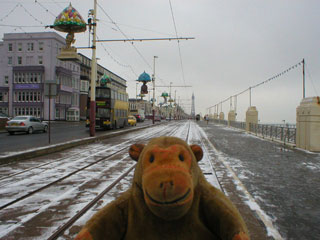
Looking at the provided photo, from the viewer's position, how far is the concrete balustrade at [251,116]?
86.9ft

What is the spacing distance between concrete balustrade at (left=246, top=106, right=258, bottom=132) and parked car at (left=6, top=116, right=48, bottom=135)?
2034cm

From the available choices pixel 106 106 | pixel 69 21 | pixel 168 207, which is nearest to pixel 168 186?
pixel 168 207

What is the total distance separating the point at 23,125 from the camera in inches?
827

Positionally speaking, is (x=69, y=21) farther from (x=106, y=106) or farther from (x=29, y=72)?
(x=29, y=72)

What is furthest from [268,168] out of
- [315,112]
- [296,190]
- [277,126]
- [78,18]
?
[78,18]

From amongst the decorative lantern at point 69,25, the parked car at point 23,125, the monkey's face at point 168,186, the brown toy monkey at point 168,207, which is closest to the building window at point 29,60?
the parked car at point 23,125

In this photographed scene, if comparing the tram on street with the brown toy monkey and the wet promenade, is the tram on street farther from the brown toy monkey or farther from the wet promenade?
the brown toy monkey

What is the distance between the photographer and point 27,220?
3.93 meters

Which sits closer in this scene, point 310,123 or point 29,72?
point 310,123

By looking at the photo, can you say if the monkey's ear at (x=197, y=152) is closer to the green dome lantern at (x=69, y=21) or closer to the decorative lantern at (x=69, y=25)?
the decorative lantern at (x=69, y=25)

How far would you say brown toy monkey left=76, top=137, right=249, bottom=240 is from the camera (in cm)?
165

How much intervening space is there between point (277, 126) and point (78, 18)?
47.8 feet

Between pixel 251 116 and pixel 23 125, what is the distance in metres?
21.2

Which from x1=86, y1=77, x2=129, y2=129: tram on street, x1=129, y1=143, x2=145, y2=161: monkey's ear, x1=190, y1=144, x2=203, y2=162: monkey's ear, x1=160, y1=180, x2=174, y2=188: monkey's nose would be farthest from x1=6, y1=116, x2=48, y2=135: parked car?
x1=160, y1=180, x2=174, y2=188: monkey's nose
